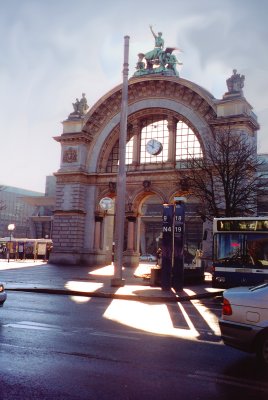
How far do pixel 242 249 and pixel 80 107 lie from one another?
30216 millimetres

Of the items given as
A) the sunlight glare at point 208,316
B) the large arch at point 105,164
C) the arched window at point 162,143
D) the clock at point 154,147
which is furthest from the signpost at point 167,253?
the clock at point 154,147

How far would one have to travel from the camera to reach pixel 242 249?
17.7m

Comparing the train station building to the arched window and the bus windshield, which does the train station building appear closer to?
the arched window

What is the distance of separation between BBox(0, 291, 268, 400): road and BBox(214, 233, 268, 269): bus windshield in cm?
593

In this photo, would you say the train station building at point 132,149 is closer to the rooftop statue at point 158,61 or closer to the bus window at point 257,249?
the rooftop statue at point 158,61

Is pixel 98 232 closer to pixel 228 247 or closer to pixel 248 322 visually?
pixel 228 247

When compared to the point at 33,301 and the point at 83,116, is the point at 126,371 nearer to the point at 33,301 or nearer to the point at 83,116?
the point at 33,301

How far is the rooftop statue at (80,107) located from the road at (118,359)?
1319 inches

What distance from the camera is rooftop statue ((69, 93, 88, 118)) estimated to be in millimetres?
43594

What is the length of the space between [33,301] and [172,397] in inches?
384

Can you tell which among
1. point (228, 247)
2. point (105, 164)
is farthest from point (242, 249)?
point (105, 164)

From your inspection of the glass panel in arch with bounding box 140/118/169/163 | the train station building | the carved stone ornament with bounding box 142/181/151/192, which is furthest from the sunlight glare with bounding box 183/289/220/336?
the glass panel in arch with bounding box 140/118/169/163

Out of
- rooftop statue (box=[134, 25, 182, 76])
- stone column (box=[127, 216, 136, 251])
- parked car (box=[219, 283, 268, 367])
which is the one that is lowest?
parked car (box=[219, 283, 268, 367])

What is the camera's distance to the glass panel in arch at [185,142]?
127ft
